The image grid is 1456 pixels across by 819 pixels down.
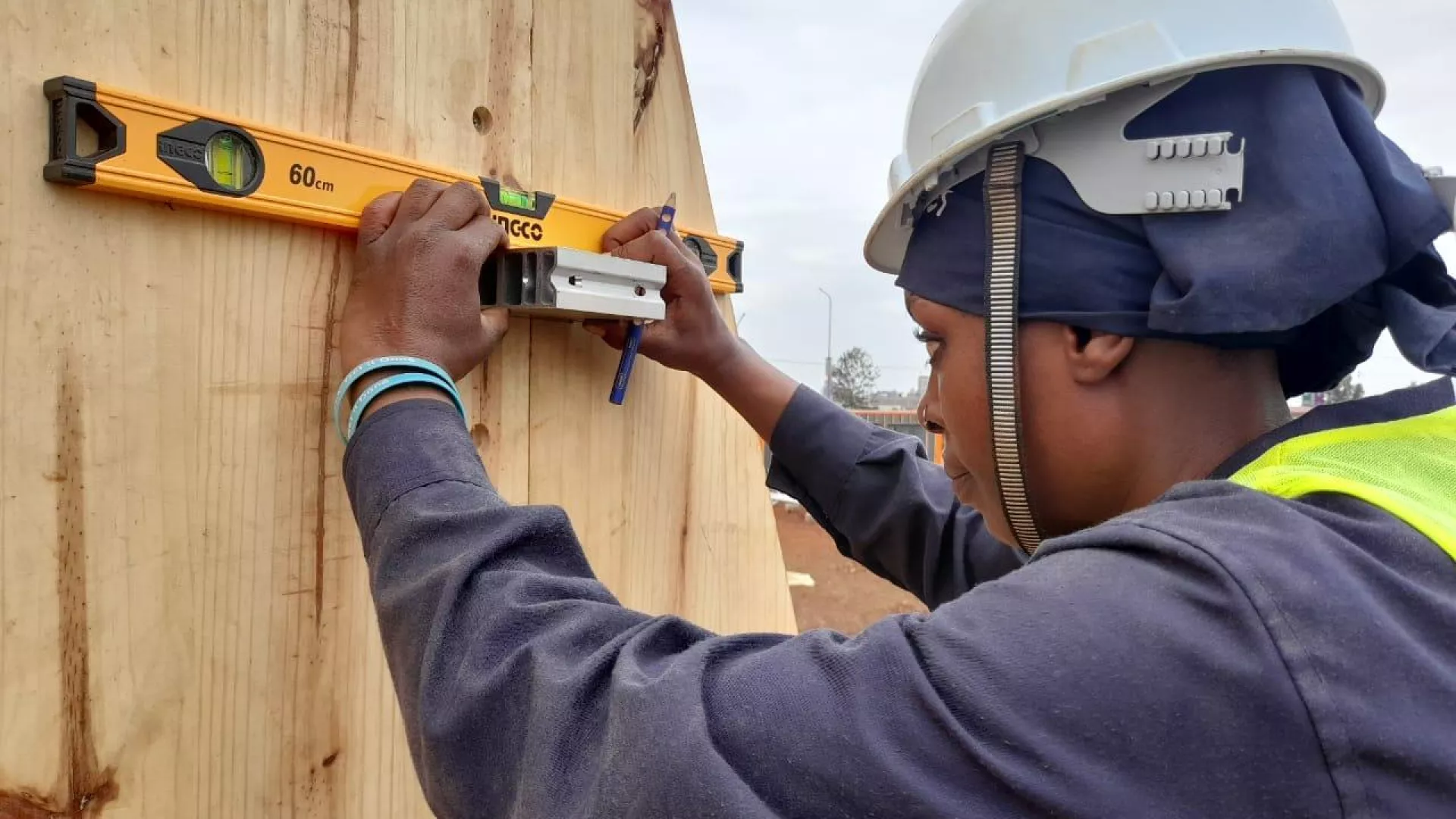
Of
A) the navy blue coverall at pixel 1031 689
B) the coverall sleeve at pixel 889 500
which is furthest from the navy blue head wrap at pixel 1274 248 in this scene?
the coverall sleeve at pixel 889 500

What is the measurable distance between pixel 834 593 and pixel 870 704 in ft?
29.0

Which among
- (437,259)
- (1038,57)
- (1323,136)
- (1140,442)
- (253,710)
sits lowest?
(253,710)

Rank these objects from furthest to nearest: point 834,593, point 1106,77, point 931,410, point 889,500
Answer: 1. point 834,593
2. point 889,500
3. point 931,410
4. point 1106,77

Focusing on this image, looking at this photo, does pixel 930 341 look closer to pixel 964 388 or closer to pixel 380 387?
pixel 964 388

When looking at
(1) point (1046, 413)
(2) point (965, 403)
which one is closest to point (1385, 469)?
(1) point (1046, 413)

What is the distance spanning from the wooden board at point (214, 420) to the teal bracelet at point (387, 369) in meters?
0.08

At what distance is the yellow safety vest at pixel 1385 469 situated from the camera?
2.73 feet

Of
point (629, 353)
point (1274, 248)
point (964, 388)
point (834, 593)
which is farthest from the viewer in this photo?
point (834, 593)

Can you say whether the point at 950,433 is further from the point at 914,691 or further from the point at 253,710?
the point at 253,710

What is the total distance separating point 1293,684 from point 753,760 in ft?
1.41

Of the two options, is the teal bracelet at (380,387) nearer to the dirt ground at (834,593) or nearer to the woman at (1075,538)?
the woman at (1075,538)

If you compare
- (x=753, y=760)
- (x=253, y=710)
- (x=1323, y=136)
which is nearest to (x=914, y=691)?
(x=753, y=760)

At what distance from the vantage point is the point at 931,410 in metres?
1.44

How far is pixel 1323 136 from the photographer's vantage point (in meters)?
1.03
